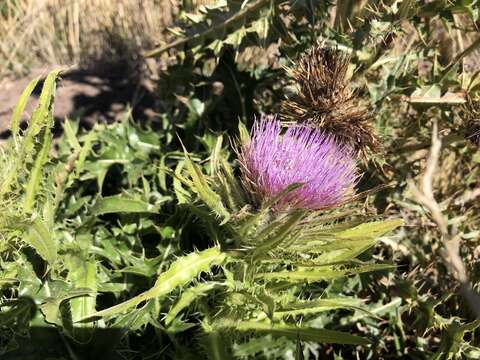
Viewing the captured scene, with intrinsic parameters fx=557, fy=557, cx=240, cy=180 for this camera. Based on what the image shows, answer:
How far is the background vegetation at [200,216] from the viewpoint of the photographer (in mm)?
2234

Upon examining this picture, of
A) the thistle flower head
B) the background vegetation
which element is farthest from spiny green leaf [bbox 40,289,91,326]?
the thistle flower head

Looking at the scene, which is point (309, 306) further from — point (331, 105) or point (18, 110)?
point (18, 110)

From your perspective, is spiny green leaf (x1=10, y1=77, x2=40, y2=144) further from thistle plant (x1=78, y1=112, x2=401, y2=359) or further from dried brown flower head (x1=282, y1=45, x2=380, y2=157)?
dried brown flower head (x1=282, y1=45, x2=380, y2=157)

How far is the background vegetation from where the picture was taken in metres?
2.23

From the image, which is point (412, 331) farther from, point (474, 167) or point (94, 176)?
point (94, 176)

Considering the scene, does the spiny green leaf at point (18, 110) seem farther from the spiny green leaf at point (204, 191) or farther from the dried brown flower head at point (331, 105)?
the dried brown flower head at point (331, 105)

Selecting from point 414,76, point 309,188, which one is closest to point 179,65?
point 414,76

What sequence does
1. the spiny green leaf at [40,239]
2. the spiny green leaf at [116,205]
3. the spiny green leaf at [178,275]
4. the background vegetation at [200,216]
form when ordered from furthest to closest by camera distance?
the spiny green leaf at [116,205], the background vegetation at [200,216], the spiny green leaf at [40,239], the spiny green leaf at [178,275]

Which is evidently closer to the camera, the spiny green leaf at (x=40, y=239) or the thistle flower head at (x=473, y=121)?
the spiny green leaf at (x=40, y=239)

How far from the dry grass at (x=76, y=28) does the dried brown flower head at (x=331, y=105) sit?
124 inches

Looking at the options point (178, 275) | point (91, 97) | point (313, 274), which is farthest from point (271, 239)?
point (91, 97)

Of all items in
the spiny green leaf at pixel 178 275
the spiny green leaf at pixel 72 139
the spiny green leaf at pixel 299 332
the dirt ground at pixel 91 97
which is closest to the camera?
the spiny green leaf at pixel 178 275

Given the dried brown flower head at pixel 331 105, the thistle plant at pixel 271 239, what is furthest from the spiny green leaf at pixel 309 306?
the dried brown flower head at pixel 331 105

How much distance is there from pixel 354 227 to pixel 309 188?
21 centimetres
